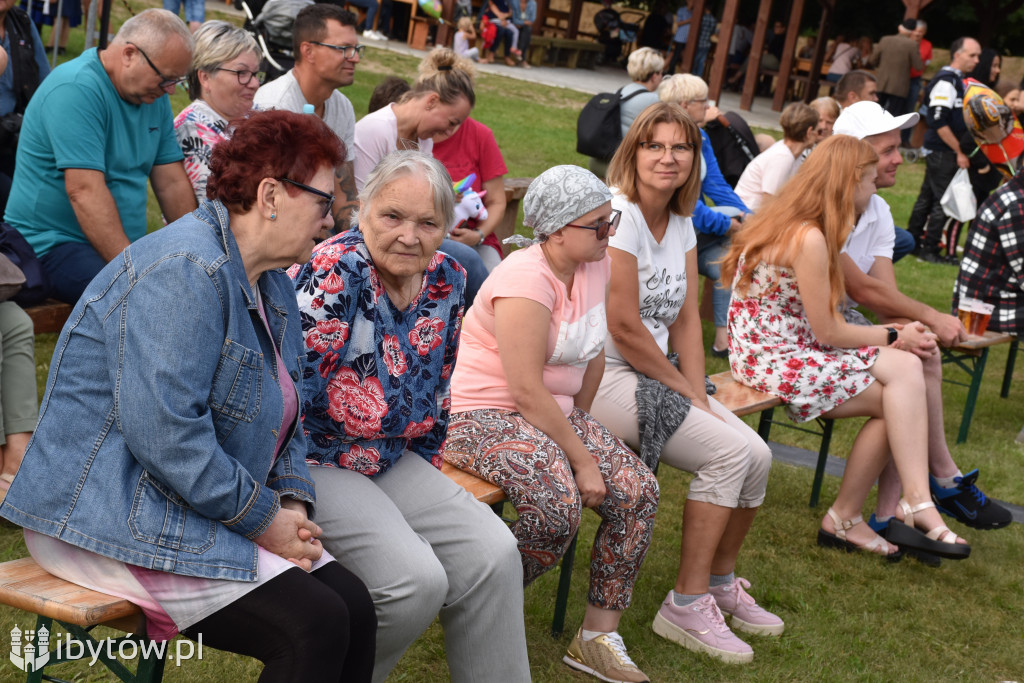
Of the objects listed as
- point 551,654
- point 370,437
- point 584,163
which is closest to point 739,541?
point 551,654

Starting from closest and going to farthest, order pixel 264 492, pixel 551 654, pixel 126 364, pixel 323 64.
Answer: pixel 126 364, pixel 264 492, pixel 551 654, pixel 323 64

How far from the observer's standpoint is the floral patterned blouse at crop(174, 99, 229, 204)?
438cm

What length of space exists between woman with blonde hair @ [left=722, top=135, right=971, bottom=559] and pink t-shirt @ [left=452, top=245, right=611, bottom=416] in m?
1.11

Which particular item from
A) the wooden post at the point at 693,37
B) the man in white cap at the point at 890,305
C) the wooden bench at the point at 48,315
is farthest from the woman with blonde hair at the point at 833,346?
the wooden post at the point at 693,37

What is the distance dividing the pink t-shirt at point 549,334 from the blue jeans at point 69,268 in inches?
58.1

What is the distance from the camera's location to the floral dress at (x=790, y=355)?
416 centimetres

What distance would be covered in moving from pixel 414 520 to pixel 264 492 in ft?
1.92

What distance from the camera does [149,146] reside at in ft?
13.2

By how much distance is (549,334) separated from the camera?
A: 10.4ft

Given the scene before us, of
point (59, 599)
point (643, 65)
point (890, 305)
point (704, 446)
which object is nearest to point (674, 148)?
point (704, 446)

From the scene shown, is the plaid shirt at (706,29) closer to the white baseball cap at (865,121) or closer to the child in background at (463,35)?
the child in background at (463,35)

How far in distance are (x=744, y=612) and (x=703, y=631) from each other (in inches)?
11.6

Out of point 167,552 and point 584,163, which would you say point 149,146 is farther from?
point 584,163

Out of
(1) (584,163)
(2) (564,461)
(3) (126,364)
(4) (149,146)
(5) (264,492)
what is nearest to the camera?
(3) (126,364)
